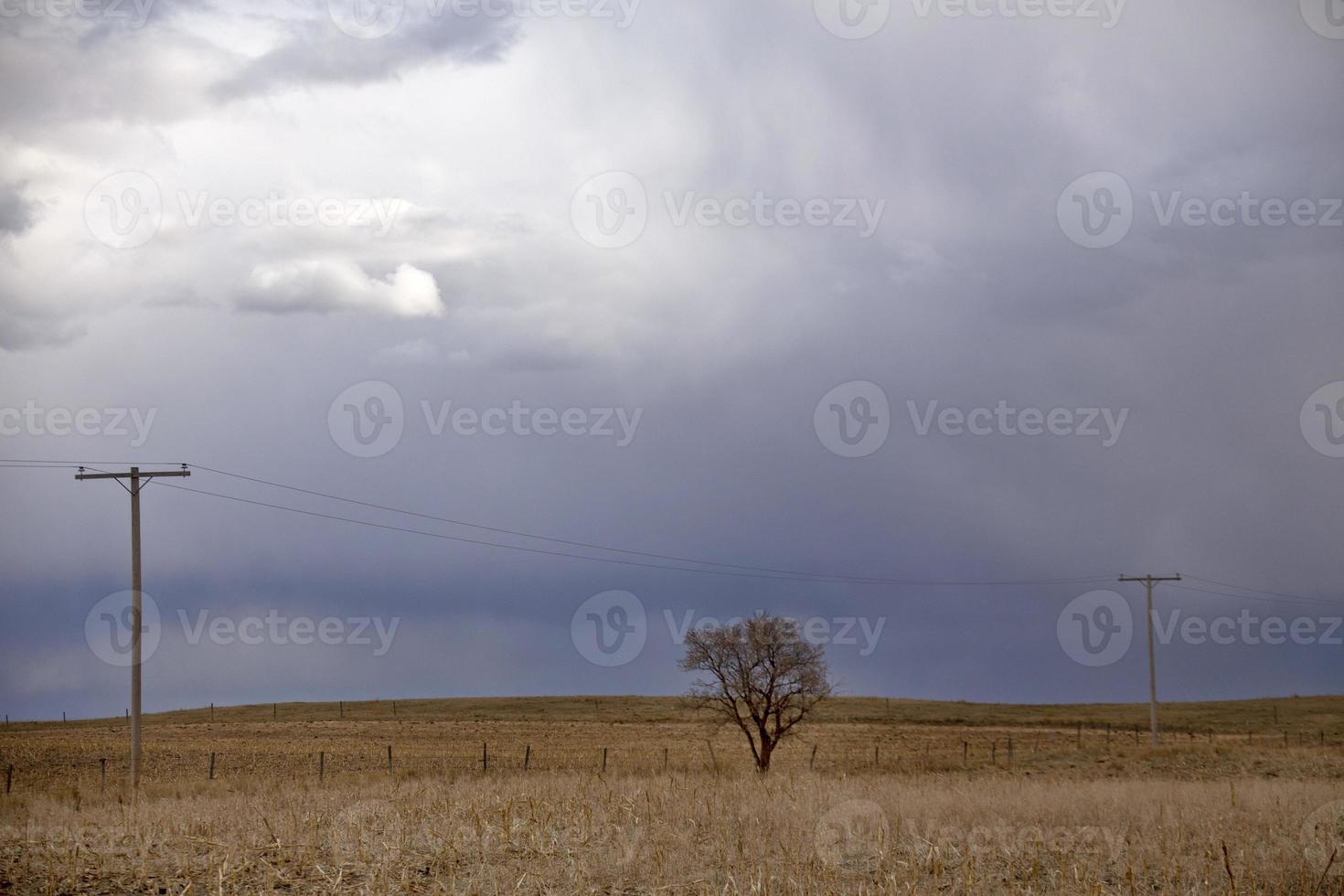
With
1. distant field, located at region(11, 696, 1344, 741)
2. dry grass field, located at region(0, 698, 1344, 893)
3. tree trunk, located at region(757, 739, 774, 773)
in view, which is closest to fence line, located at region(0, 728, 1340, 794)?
dry grass field, located at region(0, 698, 1344, 893)

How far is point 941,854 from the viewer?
18672 millimetres

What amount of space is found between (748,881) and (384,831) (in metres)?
7.72

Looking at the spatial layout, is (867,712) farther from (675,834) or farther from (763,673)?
(675,834)

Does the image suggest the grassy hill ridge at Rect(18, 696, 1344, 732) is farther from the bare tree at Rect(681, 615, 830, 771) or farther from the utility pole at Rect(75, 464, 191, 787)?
the utility pole at Rect(75, 464, 191, 787)

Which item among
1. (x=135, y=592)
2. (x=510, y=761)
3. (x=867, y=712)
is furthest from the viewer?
(x=867, y=712)

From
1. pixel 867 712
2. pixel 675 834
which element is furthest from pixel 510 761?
pixel 867 712

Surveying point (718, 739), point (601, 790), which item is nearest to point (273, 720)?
point (718, 739)

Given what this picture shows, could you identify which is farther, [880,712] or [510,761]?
[880,712]

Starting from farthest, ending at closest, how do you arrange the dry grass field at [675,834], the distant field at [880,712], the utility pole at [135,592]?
the distant field at [880,712], the utility pole at [135,592], the dry grass field at [675,834]

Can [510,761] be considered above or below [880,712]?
above

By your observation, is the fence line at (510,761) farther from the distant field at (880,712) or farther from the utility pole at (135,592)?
the distant field at (880,712)

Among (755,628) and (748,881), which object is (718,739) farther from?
(748,881)

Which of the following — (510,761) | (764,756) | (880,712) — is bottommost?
(880,712)

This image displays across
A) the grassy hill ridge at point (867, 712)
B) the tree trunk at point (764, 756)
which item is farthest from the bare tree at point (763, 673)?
the grassy hill ridge at point (867, 712)
